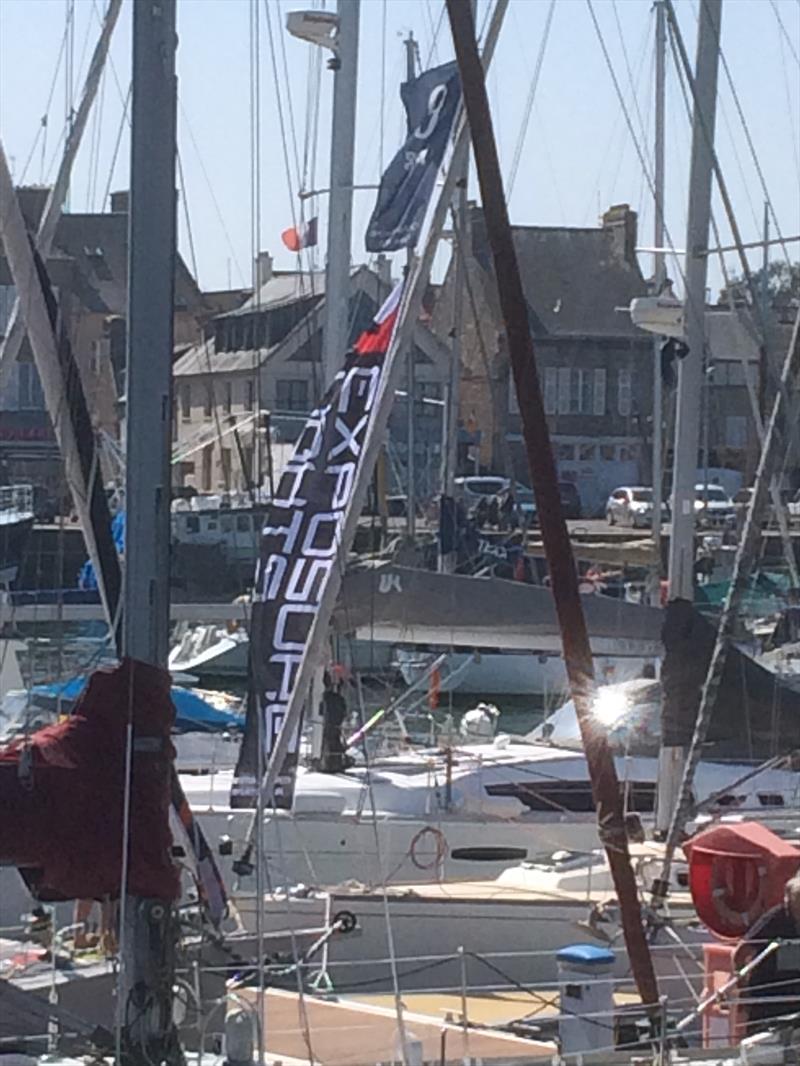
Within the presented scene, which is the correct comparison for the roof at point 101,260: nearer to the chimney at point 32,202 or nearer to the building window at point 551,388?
the building window at point 551,388

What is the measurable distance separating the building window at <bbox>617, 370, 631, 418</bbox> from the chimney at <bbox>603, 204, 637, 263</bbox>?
14.8 ft

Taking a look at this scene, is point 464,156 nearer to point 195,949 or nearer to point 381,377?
point 381,377

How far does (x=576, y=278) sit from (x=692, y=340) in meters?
55.2

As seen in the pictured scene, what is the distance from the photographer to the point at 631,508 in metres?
58.9

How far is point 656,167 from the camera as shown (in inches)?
1162

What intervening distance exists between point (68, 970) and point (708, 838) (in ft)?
10.0

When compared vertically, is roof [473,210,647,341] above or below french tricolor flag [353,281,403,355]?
above

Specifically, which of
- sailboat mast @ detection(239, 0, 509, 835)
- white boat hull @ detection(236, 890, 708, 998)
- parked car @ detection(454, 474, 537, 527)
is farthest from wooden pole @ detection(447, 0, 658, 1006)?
parked car @ detection(454, 474, 537, 527)

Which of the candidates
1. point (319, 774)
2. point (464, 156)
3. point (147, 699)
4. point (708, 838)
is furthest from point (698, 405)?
point (147, 699)

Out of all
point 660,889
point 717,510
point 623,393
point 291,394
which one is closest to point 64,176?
point 660,889

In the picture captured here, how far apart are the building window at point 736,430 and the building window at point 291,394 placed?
1953 centimetres

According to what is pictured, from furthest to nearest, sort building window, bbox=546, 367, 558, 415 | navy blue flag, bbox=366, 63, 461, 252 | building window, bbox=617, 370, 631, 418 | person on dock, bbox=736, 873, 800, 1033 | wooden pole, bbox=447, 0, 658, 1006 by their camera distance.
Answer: building window, bbox=617, 370, 631, 418 < building window, bbox=546, 367, 558, 415 < navy blue flag, bbox=366, 63, 461, 252 < person on dock, bbox=736, 873, 800, 1033 < wooden pole, bbox=447, 0, 658, 1006

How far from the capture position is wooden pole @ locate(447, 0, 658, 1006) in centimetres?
906

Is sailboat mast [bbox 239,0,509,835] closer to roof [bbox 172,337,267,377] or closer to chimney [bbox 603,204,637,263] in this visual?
roof [bbox 172,337,267,377]
